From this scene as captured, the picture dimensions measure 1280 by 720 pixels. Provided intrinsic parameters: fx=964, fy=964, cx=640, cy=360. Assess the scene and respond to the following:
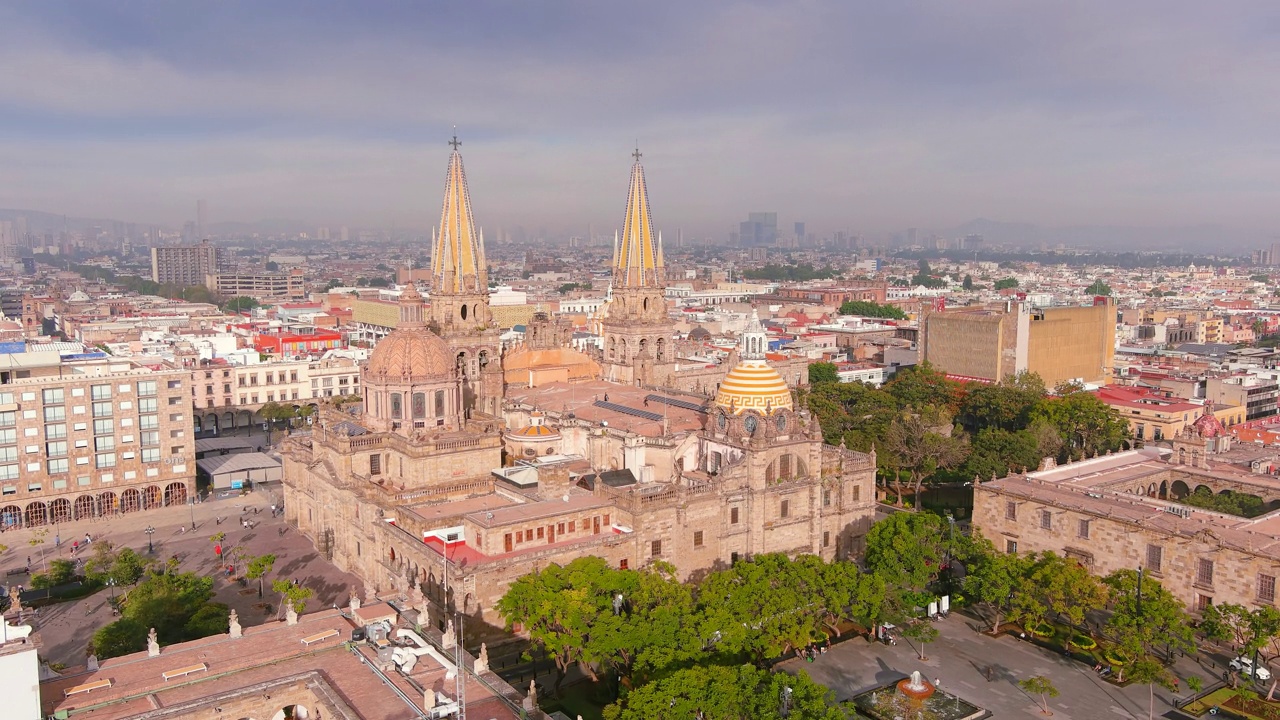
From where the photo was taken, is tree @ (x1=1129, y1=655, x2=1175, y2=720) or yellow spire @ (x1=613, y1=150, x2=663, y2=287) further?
yellow spire @ (x1=613, y1=150, x2=663, y2=287)

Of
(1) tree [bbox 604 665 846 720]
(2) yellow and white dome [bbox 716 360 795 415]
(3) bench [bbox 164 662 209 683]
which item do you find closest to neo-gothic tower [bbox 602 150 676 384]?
(2) yellow and white dome [bbox 716 360 795 415]

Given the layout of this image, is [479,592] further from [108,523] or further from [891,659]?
[108,523]

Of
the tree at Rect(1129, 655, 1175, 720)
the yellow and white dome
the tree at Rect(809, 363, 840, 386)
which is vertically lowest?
the tree at Rect(1129, 655, 1175, 720)

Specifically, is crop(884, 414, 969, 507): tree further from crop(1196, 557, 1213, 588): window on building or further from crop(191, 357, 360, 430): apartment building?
crop(191, 357, 360, 430): apartment building

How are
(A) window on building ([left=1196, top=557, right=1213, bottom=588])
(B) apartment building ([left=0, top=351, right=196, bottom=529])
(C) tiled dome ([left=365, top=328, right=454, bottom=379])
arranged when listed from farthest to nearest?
(B) apartment building ([left=0, top=351, right=196, bottom=529])
(C) tiled dome ([left=365, top=328, right=454, bottom=379])
(A) window on building ([left=1196, top=557, right=1213, bottom=588])

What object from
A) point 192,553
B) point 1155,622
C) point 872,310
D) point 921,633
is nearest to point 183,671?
point 921,633

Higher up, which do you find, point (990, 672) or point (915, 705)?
point (915, 705)

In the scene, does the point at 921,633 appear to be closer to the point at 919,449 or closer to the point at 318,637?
the point at 318,637
